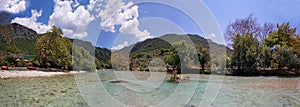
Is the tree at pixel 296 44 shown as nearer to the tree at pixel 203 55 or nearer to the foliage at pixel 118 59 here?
the tree at pixel 203 55

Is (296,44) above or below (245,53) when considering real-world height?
above

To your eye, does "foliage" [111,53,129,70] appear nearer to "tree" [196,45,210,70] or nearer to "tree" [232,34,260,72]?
"tree" [232,34,260,72]

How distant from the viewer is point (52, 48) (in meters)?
38.1

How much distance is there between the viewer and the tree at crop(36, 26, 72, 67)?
37.6 meters

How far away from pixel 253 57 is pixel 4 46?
48643mm

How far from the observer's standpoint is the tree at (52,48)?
123ft

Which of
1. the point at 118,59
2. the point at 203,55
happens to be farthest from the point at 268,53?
the point at 118,59

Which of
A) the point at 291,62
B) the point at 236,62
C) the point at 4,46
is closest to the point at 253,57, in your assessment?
the point at 236,62

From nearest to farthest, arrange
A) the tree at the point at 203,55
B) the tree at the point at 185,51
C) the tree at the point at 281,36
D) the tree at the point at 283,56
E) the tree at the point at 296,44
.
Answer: the tree at the point at 283,56 < the tree at the point at 296,44 < the tree at the point at 281,36 < the tree at the point at 203,55 < the tree at the point at 185,51

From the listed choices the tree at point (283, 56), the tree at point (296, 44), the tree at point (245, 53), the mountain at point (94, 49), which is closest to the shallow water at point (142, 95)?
the mountain at point (94, 49)

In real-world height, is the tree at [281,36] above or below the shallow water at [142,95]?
above

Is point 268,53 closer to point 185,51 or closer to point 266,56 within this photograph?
point 266,56

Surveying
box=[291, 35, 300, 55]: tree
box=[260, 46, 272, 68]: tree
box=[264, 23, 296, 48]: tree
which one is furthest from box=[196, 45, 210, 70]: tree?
box=[291, 35, 300, 55]: tree

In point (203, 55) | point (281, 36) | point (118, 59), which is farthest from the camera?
point (203, 55)
